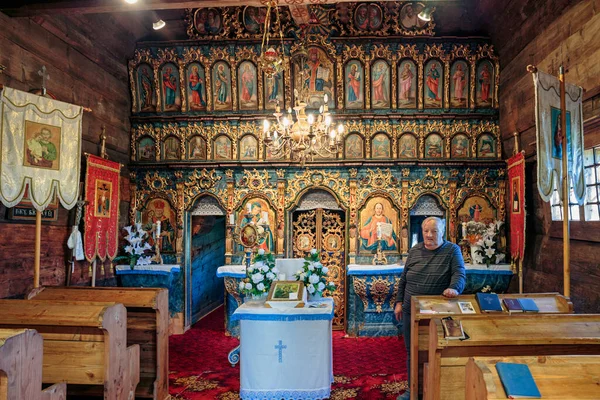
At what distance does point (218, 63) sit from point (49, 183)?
4.19 m

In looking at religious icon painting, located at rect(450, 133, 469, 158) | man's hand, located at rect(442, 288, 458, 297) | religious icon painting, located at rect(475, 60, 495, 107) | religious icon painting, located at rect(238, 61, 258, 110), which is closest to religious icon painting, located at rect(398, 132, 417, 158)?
religious icon painting, located at rect(450, 133, 469, 158)

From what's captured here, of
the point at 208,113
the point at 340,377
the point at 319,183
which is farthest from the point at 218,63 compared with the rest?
the point at 340,377

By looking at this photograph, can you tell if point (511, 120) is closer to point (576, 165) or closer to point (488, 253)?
point (488, 253)

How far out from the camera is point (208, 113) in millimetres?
8594

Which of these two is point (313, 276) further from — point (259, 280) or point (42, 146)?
point (42, 146)

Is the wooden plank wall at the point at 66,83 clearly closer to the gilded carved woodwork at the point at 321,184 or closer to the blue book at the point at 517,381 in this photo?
the gilded carved woodwork at the point at 321,184

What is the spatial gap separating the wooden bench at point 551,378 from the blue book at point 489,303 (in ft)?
5.26

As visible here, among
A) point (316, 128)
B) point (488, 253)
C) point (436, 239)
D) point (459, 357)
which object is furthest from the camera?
point (488, 253)

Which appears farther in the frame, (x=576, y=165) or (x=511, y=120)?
(x=511, y=120)

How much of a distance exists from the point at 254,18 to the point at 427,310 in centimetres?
634

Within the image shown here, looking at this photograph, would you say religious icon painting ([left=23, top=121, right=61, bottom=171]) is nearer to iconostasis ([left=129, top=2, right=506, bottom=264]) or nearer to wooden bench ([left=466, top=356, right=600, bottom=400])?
iconostasis ([left=129, top=2, right=506, bottom=264])

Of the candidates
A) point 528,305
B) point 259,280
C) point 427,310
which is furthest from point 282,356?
point 528,305

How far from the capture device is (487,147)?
8344 mm

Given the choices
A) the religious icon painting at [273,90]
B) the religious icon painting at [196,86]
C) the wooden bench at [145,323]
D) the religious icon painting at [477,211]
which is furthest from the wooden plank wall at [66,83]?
the religious icon painting at [477,211]
